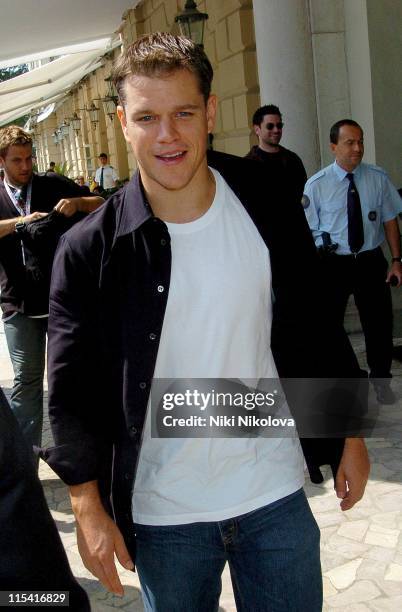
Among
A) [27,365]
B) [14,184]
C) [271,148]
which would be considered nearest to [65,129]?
[271,148]

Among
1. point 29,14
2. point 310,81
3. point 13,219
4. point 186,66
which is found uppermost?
point 29,14

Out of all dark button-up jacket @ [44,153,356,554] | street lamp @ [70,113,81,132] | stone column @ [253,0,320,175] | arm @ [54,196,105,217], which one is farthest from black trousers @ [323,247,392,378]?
street lamp @ [70,113,81,132]

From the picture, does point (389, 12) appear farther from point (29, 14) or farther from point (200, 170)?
point (29, 14)

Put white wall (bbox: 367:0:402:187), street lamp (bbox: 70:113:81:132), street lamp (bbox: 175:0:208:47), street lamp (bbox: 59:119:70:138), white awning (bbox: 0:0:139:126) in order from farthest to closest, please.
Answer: street lamp (bbox: 59:119:70:138), street lamp (bbox: 70:113:81:132), white awning (bbox: 0:0:139:126), street lamp (bbox: 175:0:208:47), white wall (bbox: 367:0:402:187)

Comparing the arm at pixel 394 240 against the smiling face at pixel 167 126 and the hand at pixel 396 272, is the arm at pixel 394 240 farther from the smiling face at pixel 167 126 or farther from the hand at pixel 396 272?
the smiling face at pixel 167 126

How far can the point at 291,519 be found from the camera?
2.06 m

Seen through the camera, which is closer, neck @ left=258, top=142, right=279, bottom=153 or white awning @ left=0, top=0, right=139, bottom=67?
neck @ left=258, top=142, right=279, bottom=153

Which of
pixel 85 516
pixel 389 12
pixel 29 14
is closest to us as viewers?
pixel 85 516

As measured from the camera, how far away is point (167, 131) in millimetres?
2025

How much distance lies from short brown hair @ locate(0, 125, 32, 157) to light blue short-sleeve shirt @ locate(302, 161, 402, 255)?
7.71ft

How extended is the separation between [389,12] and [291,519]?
7.05 m

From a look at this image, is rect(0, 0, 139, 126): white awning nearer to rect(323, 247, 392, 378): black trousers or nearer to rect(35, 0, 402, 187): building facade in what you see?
rect(35, 0, 402, 187): building facade

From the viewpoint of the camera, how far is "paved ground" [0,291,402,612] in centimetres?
353

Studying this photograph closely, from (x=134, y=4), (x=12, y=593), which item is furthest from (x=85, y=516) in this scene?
(x=134, y=4)
